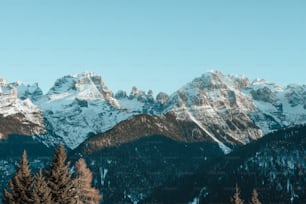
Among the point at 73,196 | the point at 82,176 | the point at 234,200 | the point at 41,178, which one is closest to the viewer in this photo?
the point at 41,178

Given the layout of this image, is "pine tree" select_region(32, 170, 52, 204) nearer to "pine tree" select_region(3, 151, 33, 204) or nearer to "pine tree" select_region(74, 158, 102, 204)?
"pine tree" select_region(3, 151, 33, 204)

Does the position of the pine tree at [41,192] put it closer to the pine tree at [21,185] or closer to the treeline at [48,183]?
the treeline at [48,183]

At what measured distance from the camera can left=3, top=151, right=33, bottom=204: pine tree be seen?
40.9 meters

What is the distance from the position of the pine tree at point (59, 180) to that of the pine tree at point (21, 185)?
1.56 meters

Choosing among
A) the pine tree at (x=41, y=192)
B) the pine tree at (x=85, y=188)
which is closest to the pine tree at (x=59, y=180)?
the pine tree at (x=41, y=192)

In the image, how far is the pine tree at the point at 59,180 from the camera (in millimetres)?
41500

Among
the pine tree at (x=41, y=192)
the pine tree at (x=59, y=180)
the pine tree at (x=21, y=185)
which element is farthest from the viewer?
the pine tree at (x=59, y=180)

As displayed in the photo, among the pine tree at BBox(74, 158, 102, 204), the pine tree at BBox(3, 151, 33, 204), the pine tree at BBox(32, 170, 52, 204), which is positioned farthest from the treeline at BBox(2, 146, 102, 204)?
the pine tree at BBox(74, 158, 102, 204)

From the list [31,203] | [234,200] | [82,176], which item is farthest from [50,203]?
[234,200]

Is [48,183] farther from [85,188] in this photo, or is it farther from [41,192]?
[85,188]

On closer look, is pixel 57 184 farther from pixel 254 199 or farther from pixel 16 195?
pixel 254 199

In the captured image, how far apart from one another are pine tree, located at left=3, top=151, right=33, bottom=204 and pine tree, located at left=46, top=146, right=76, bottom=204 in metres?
1.56

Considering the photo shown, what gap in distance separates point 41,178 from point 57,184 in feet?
8.06

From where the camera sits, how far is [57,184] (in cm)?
4181
